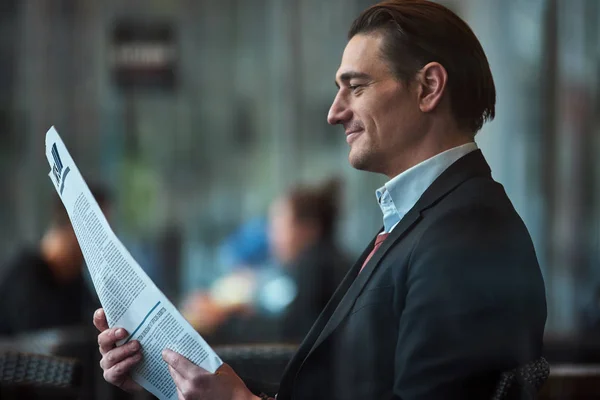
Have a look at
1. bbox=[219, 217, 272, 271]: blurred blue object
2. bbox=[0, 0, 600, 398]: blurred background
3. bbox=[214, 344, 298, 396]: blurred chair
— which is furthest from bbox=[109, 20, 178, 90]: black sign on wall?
bbox=[214, 344, 298, 396]: blurred chair

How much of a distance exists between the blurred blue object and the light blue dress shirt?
3.79 meters

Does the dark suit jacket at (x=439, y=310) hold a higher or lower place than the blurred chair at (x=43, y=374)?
higher

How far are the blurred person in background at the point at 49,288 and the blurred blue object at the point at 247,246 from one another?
1.61 m

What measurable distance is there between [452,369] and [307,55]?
460 cm

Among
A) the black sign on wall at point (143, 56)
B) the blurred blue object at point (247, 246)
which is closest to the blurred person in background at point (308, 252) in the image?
the blurred blue object at point (247, 246)

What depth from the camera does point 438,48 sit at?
4.26ft

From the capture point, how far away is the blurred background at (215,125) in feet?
15.6

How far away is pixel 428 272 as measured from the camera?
1.11 metres

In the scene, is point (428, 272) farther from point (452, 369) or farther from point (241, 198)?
point (241, 198)

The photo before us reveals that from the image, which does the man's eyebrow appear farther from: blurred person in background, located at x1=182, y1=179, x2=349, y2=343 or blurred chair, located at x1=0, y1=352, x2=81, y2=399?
blurred person in background, located at x1=182, y1=179, x2=349, y2=343

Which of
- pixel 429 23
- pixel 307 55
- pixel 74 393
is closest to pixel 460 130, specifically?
pixel 429 23

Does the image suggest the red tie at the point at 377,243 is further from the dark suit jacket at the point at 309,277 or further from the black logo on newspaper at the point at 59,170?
the dark suit jacket at the point at 309,277

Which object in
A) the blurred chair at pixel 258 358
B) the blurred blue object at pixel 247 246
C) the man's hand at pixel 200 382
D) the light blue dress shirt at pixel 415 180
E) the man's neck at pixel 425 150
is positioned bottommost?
the blurred blue object at pixel 247 246

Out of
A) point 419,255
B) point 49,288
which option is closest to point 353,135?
point 419,255
